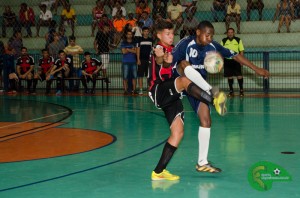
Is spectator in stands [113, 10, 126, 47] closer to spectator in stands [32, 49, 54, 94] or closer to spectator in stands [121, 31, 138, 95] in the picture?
spectator in stands [121, 31, 138, 95]

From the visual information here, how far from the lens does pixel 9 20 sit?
25.9 m

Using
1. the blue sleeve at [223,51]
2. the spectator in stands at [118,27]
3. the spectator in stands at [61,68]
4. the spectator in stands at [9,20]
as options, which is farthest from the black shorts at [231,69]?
the blue sleeve at [223,51]

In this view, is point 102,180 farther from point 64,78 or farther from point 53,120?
point 64,78

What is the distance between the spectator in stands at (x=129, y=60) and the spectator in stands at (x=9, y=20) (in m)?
7.06

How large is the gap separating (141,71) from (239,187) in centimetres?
1355

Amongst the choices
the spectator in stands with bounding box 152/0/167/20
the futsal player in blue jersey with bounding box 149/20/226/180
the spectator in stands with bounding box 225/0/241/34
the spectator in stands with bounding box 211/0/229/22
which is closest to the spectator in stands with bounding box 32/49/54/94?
the spectator in stands with bounding box 152/0/167/20

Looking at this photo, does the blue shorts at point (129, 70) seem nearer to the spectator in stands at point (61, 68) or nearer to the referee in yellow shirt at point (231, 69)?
the spectator in stands at point (61, 68)

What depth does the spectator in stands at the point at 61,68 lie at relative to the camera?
71.1 feet

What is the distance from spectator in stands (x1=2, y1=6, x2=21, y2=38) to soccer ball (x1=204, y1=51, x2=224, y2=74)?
1926cm

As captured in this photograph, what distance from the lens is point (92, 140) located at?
36.4 ft

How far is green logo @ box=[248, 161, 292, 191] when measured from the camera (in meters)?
7.14

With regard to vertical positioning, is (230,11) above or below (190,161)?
above

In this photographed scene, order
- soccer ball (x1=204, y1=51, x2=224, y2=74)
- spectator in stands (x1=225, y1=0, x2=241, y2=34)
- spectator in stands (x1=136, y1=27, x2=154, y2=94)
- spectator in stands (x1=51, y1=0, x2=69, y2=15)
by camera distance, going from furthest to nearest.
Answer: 1. spectator in stands (x1=51, y1=0, x2=69, y2=15)
2. spectator in stands (x1=225, y1=0, x2=241, y2=34)
3. spectator in stands (x1=136, y1=27, x2=154, y2=94)
4. soccer ball (x1=204, y1=51, x2=224, y2=74)

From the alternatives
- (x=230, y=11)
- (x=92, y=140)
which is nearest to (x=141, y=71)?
(x=230, y=11)
